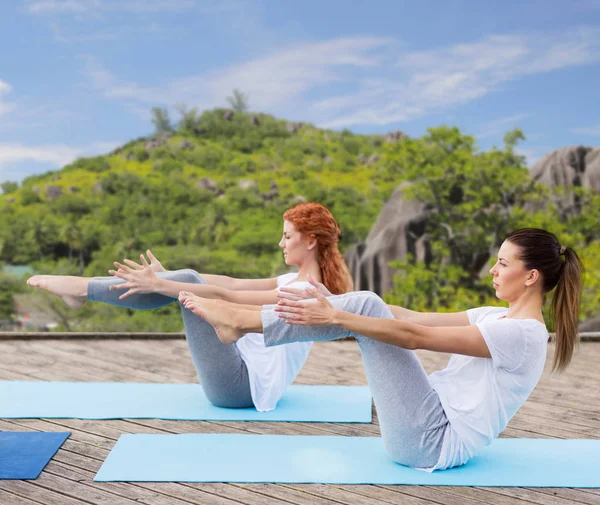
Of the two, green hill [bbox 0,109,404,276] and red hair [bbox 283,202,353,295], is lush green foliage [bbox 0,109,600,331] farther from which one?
red hair [bbox 283,202,353,295]

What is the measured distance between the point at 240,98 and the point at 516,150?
21.8 ft

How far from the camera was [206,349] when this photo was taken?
9.71 feet

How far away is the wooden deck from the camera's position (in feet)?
7.17

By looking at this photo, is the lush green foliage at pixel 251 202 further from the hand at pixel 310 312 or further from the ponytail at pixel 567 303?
the hand at pixel 310 312

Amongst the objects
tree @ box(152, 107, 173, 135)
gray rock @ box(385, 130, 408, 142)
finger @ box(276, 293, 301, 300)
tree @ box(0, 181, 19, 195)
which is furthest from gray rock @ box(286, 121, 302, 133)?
finger @ box(276, 293, 301, 300)

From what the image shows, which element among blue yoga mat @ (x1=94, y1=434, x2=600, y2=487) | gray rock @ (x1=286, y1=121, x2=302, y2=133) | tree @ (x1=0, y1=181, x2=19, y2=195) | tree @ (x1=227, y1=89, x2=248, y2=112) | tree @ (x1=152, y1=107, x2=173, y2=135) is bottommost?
blue yoga mat @ (x1=94, y1=434, x2=600, y2=487)

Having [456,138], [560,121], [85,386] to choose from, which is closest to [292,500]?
[85,386]

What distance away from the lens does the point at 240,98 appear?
53.1 feet

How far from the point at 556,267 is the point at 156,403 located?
6.11 ft

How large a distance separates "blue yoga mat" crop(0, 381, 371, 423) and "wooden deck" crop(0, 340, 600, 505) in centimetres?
8

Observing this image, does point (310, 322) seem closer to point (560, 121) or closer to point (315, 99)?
point (560, 121)

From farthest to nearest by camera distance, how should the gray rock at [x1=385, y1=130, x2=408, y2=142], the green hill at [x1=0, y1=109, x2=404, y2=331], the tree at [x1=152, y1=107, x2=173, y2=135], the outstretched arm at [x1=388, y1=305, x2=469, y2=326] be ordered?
the tree at [x1=152, y1=107, x2=173, y2=135] → the gray rock at [x1=385, y1=130, x2=408, y2=142] → the green hill at [x1=0, y1=109, x2=404, y2=331] → the outstretched arm at [x1=388, y1=305, x2=469, y2=326]

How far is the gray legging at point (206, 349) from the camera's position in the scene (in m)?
2.81

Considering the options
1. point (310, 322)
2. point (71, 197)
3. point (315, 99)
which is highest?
point (315, 99)
